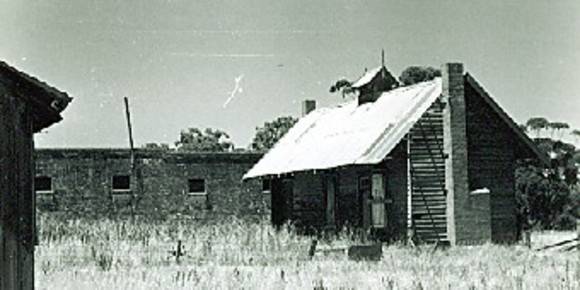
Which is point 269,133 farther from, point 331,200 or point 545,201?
point 331,200

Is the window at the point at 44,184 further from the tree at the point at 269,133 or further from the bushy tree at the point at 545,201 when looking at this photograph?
the tree at the point at 269,133

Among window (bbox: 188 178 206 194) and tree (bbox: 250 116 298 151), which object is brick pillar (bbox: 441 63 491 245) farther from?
tree (bbox: 250 116 298 151)

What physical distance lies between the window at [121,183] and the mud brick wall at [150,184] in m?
0.20

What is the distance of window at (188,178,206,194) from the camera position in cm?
5269

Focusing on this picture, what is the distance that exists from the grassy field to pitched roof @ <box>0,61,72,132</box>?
554 centimetres

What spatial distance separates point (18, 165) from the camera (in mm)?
12633

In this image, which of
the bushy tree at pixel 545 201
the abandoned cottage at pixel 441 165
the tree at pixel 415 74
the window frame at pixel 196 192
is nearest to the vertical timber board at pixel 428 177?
the abandoned cottage at pixel 441 165

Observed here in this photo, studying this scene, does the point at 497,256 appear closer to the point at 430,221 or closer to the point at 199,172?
the point at 430,221

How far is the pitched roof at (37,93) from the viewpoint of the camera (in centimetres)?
1224

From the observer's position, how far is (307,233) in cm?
3997

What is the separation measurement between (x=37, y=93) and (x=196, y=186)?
Answer: 4014 centimetres

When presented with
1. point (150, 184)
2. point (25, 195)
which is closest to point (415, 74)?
point (150, 184)

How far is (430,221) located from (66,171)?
24.2 metres

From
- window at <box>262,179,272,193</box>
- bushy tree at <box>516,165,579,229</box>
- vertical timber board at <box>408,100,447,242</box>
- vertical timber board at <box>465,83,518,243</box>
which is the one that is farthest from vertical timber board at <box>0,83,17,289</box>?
bushy tree at <box>516,165,579,229</box>
